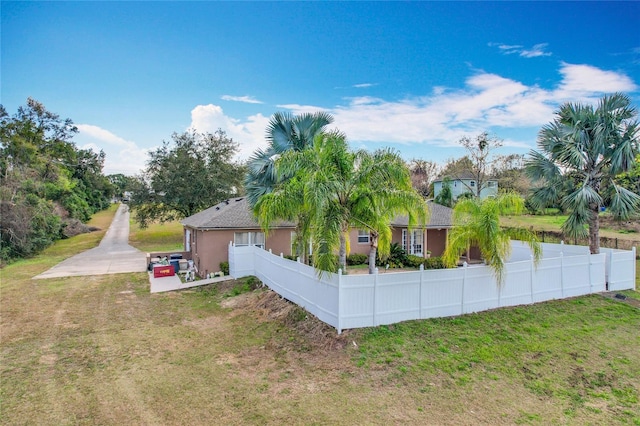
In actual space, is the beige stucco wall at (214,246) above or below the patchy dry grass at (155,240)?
above

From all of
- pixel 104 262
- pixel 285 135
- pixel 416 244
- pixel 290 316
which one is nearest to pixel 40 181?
pixel 104 262

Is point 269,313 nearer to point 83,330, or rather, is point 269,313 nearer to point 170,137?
point 83,330

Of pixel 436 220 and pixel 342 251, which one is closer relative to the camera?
pixel 342 251

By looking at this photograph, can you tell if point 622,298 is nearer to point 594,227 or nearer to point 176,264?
point 594,227

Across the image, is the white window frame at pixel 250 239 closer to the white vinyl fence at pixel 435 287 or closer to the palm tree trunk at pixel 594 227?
the white vinyl fence at pixel 435 287

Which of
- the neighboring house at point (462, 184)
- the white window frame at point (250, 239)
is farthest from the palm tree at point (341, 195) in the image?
the neighboring house at point (462, 184)

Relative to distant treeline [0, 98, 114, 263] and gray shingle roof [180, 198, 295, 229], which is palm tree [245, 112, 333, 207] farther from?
distant treeline [0, 98, 114, 263]
